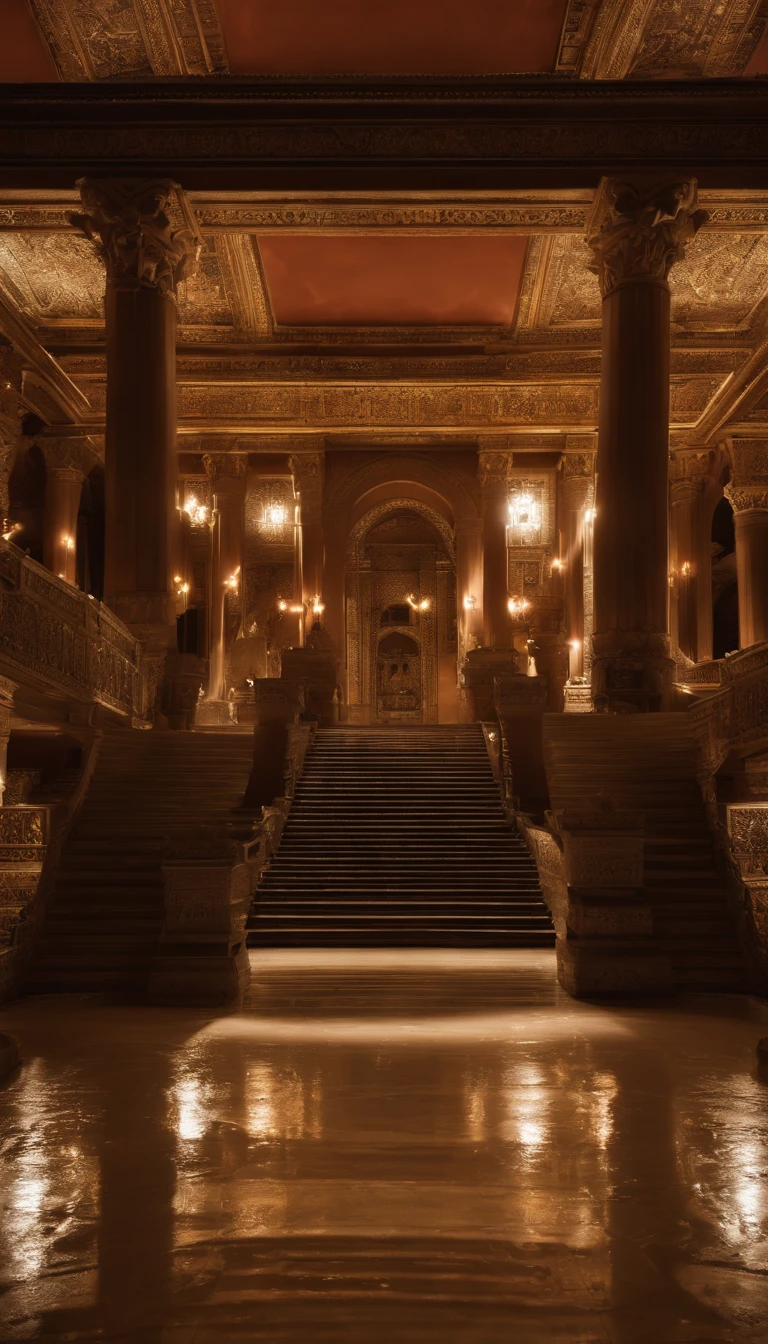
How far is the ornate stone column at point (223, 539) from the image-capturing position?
86.1 ft

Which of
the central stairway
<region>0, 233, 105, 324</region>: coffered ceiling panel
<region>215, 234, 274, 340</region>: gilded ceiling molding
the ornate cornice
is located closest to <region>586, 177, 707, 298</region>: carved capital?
Result: the ornate cornice

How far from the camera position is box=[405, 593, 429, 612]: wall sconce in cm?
3503

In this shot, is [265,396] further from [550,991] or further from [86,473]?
[550,991]

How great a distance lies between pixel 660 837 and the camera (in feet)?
36.2

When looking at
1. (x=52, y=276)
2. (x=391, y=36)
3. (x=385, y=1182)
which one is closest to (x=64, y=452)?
(x=52, y=276)

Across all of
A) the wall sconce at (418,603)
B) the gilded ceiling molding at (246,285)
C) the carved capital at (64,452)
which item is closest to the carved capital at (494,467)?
the gilded ceiling molding at (246,285)

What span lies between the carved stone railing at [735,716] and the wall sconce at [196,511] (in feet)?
43.3

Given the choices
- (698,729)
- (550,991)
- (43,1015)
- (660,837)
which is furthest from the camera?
(698,729)

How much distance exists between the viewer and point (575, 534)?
26750mm

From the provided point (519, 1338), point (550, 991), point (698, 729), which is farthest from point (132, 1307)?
point (698, 729)

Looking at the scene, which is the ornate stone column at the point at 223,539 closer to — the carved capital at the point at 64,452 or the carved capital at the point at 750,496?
the carved capital at the point at 64,452

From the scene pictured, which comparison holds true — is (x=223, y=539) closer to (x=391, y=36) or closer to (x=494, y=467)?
(x=494, y=467)

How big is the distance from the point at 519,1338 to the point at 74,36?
658 inches

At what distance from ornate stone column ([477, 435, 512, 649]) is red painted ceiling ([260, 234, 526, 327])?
357 centimetres
